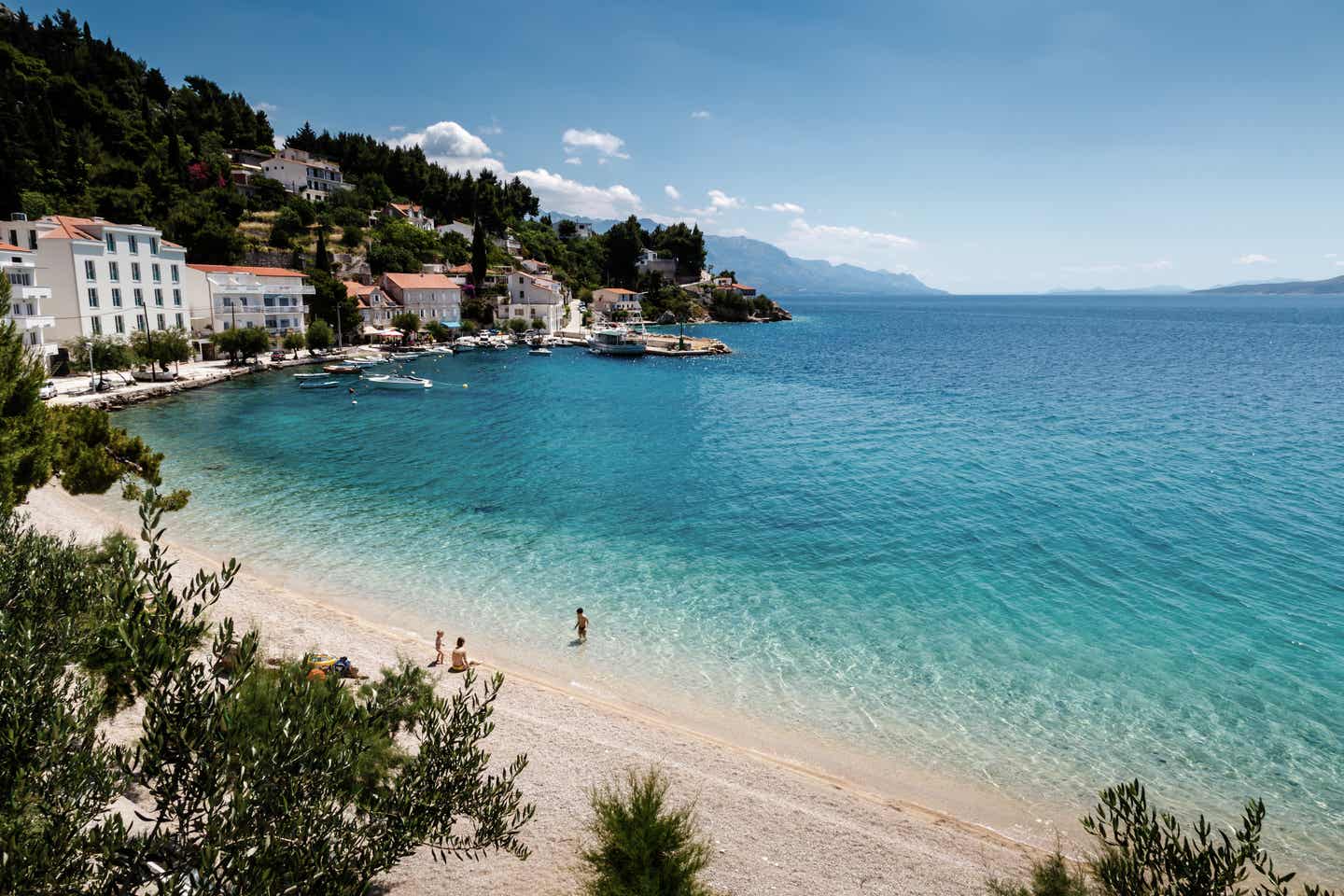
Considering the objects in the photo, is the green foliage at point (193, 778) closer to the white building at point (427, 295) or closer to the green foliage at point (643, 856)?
the green foliage at point (643, 856)

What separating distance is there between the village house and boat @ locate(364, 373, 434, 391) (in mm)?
78359

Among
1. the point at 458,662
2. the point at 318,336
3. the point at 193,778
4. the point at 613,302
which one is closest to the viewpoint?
the point at 193,778

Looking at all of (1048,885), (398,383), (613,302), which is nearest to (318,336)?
(398,383)

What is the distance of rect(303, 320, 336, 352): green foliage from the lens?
73875 millimetres

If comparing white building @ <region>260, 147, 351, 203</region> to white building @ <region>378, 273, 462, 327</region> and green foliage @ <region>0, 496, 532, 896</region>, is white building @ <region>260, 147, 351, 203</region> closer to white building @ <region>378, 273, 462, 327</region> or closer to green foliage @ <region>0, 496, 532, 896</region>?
white building @ <region>378, 273, 462, 327</region>

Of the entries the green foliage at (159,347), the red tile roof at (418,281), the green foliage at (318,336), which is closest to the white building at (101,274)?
the green foliage at (159,347)

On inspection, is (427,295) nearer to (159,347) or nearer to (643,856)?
(159,347)

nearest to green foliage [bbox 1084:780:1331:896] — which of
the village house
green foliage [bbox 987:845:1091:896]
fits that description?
green foliage [bbox 987:845:1091:896]

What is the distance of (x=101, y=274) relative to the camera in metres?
57.8

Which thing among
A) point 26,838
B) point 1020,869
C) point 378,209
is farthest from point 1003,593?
point 378,209

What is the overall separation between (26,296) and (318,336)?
27.1 meters

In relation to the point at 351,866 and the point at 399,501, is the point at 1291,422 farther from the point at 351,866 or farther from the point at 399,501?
the point at 351,866

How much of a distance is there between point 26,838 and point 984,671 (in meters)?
19.0

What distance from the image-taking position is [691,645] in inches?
781
